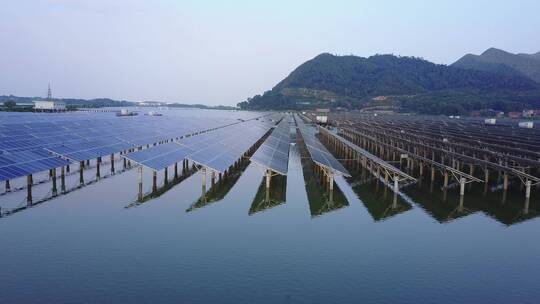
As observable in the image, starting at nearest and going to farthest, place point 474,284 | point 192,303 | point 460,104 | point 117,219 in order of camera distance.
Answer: point 192,303 → point 474,284 → point 117,219 → point 460,104

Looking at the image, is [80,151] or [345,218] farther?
[80,151]

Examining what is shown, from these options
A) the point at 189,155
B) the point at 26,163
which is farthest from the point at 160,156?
the point at 26,163

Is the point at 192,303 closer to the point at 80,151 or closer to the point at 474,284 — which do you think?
the point at 474,284

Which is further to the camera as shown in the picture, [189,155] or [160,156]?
[160,156]

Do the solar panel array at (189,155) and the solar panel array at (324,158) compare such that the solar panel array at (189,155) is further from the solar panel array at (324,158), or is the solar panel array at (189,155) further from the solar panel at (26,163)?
the solar panel array at (324,158)

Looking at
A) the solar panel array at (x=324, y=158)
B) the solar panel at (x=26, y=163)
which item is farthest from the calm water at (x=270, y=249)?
the solar panel at (x=26, y=163)

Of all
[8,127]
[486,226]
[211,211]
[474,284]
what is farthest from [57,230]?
[8,127]

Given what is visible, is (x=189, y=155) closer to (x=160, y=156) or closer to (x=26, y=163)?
(x=160, y=156)

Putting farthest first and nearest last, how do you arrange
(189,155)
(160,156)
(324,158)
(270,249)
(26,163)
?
(324,158) → (160,156) → (189,155) → (26,163) → (270,249)
